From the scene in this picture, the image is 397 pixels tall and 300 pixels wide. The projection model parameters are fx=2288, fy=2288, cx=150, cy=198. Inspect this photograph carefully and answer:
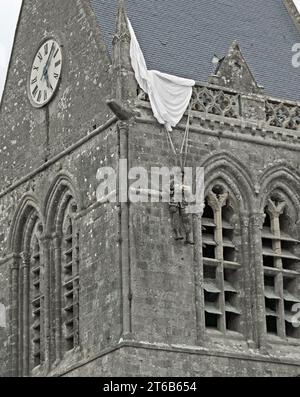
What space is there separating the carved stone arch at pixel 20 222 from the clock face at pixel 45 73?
233cm

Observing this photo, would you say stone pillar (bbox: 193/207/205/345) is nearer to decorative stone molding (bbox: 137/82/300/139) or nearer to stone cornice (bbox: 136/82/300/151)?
stone cornice (bbox: 136/82/300/151)

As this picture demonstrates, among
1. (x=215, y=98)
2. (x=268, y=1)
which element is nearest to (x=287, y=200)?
(x=215, y=98)

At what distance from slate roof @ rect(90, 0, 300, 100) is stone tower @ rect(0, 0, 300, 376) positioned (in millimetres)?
573

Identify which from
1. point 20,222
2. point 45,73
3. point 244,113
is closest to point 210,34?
point 244,113

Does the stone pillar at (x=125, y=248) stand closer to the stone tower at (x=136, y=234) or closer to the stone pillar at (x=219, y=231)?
the stone tower at (x=136, y=234)

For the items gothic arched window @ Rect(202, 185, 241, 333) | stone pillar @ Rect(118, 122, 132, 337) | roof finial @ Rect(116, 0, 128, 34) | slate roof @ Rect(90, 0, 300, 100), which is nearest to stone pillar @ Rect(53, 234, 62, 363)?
stone pillar @ Rect(118, 122, 132, 337)

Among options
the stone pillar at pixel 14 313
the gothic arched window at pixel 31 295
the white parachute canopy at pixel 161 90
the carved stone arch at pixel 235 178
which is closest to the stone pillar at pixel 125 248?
the white parachute canopy at pixel 161 90

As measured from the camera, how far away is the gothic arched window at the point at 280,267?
50.4 metres

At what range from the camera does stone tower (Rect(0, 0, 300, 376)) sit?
4844cm

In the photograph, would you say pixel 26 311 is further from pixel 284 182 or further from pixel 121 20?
pixel 121 20

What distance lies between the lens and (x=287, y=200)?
51.5m
